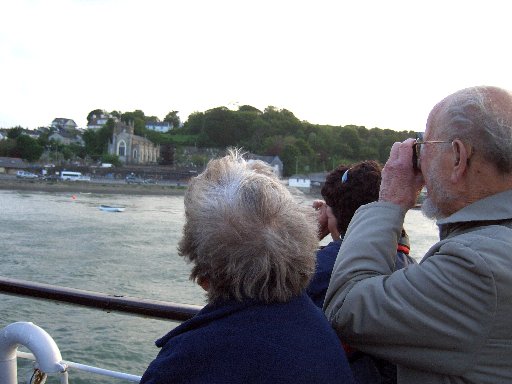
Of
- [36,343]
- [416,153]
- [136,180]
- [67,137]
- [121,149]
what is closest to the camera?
[416,153]

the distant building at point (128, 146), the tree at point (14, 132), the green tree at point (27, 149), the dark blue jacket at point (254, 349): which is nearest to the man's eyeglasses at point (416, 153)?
the dark blue jacket at point (254, 349)

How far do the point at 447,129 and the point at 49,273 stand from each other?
14.9 meters

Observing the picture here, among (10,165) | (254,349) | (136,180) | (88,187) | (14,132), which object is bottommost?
(88,187)

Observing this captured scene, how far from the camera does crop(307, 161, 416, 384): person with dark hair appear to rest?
146cm

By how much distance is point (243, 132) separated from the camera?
92.1m

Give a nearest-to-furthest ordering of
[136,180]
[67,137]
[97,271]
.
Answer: [97,271] < [136,180] < [67,137]

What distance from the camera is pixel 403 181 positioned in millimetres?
1313

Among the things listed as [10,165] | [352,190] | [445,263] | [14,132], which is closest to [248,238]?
[445,263]

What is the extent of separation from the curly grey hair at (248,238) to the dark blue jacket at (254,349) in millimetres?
39

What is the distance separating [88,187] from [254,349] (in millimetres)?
65506

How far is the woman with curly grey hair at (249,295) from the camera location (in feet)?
3.37

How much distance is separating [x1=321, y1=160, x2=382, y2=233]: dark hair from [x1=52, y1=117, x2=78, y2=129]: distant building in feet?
415

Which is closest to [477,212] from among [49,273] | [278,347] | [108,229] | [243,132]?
[278,347]

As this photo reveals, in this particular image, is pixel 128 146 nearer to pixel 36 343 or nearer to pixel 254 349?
pixel 36 343
